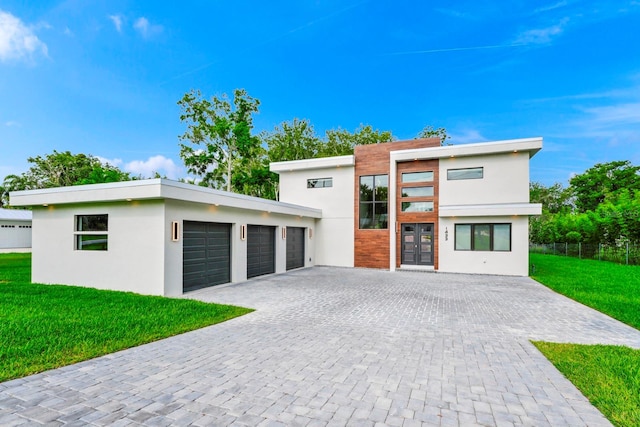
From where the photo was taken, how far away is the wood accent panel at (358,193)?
1510cm

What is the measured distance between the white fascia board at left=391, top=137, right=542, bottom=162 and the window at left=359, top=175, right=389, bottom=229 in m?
1.44

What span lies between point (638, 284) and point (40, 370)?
15.5 metres

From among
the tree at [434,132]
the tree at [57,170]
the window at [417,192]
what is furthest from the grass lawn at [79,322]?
the tree at [57,170]

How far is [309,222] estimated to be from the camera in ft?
52.6

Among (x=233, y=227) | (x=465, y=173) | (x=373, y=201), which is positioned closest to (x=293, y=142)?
(x=373, y=201)

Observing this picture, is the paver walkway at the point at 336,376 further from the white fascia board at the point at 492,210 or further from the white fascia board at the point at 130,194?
the white fascia board at the point at 492,210

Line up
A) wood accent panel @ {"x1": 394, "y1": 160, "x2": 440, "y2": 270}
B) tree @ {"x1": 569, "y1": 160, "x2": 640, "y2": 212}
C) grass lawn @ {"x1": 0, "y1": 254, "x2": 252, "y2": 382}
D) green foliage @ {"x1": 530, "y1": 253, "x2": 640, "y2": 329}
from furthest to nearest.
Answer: tree @ {"x1": 569, "y1": 160, "x2": 640, "y2": 212} < wood accent panel @ {"x1": 394, "y1": 160, "x2": 440, "y2": 270} < green foliage @ {"x1": 530, "y1": 253, "x2": 640, "y2": 329} < grass lawn @ {"x1": 0, "y1": 254, "x2": 252, "y2": 382}

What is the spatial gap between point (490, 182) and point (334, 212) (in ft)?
24.5

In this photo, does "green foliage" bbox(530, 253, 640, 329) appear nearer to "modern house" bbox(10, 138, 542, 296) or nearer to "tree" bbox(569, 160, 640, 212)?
"modern house" bbox(10, 138, 542, 296)

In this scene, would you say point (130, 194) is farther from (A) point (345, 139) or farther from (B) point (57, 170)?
(B) point (57, 170)

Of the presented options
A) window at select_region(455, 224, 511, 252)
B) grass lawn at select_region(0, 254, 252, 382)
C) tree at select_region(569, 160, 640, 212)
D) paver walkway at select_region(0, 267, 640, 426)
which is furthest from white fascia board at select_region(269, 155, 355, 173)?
tree at select_region(569, 160, 640, 212)

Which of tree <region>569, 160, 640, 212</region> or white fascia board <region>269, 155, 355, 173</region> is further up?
tree <region>569, 160, 640, 212</region>

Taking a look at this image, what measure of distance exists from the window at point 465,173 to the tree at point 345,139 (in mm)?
16427

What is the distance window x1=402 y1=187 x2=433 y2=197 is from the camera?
14.6 metres
